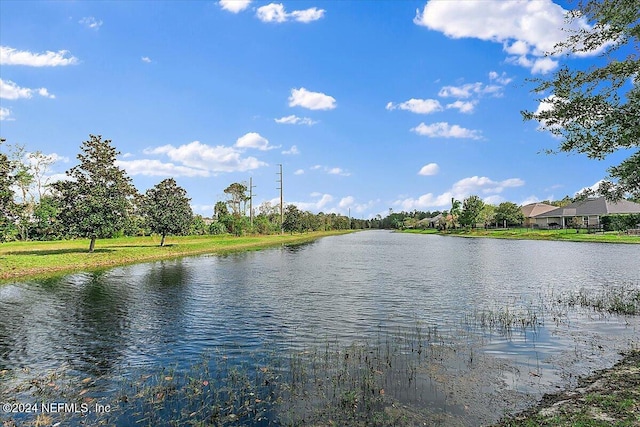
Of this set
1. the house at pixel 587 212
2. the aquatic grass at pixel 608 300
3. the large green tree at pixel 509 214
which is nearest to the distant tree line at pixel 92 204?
the aquatic grass at pixel 608 300

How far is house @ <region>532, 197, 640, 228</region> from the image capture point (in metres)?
83.4

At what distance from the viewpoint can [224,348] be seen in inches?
476

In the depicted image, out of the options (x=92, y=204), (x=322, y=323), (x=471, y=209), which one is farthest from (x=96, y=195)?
(x=471, y=209)

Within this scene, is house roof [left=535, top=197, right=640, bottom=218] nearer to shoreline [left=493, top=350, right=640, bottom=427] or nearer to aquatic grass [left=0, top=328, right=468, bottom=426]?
shoreline [left=493, top=350, right=640, bottom=427]

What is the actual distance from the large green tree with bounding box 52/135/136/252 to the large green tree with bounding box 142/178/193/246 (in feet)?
26.8

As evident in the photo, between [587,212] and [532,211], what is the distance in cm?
2945

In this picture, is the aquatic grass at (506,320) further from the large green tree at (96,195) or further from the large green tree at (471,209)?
the large green tree at (471,209)

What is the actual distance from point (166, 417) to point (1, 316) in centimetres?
1328

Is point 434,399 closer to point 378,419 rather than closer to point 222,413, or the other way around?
point 378,419

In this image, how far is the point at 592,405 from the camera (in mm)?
7277

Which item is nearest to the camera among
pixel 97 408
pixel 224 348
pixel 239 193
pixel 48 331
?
pixel 97 408

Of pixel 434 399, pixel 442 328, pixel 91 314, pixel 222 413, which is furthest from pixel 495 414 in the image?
pixel 91 314

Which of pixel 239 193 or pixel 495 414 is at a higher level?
pixel 239 193

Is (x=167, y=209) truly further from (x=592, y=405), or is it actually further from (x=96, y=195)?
(x=592, y=405)
